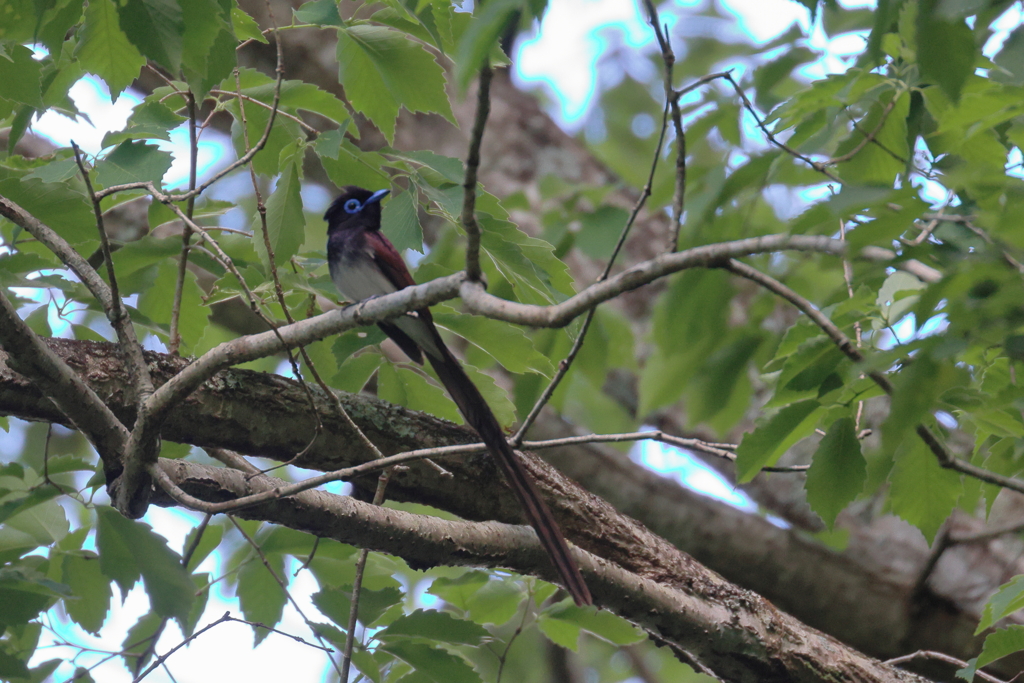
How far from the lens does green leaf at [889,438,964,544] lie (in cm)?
243

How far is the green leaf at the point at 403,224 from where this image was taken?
2.40 m

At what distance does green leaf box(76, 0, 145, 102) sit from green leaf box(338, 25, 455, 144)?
71 centimetres

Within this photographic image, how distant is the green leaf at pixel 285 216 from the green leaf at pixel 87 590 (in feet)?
4.91

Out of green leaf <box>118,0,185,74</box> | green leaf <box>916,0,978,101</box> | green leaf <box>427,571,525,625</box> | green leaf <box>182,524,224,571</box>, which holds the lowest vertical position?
green leaf <box>427,571,525,625</box>

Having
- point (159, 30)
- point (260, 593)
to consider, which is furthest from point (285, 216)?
point (260, 593)

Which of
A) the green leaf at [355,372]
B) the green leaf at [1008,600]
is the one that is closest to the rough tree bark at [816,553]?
the green leaf at [1008,600]

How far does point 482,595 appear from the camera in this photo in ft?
9.99

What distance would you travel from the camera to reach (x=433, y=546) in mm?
2695

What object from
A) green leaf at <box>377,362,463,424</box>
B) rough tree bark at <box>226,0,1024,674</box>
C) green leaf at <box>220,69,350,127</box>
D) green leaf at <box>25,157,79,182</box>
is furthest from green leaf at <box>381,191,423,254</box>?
rough tree bark at <box>226,0,1024,674</box>

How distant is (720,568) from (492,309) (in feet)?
12.0

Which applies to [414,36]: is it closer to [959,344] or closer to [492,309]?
[492,309]

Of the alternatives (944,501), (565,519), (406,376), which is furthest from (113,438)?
(944,501)

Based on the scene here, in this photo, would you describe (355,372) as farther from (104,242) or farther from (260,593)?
(104,242)

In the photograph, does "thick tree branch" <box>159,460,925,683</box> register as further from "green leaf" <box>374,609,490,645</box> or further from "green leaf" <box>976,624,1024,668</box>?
"green leaf" <box>976,624,1024,668</box>
